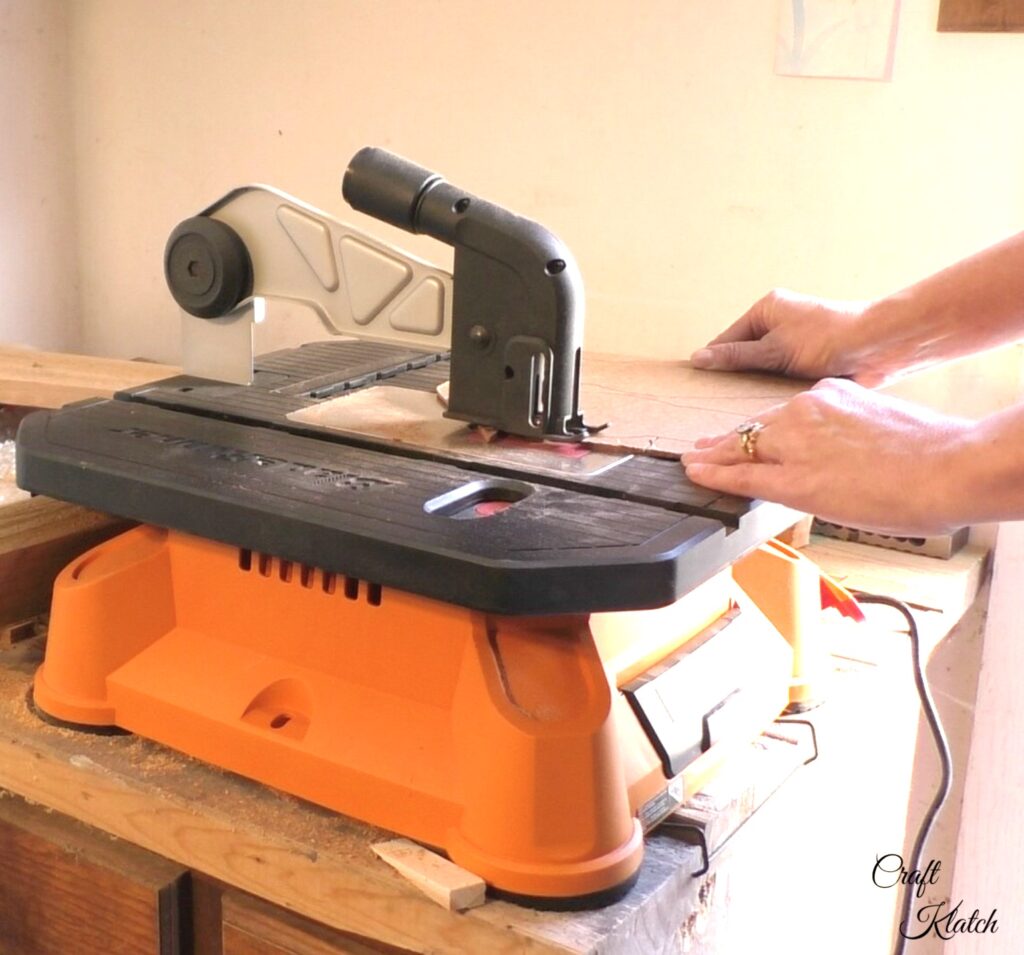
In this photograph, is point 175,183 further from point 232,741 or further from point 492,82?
point 232,741

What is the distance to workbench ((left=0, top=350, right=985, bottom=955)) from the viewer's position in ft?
2.06

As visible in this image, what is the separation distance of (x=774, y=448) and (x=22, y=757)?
52cm

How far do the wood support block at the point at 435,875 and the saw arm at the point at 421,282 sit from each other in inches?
11.5

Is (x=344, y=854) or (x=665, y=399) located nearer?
(x=344, y=854)

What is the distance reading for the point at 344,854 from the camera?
2.09 feet

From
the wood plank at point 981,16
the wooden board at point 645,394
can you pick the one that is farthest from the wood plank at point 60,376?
the wood plank at point 981,16

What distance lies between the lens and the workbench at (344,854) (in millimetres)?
626

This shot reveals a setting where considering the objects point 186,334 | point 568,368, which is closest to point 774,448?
point 568,368

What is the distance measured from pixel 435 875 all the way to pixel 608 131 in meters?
0.99

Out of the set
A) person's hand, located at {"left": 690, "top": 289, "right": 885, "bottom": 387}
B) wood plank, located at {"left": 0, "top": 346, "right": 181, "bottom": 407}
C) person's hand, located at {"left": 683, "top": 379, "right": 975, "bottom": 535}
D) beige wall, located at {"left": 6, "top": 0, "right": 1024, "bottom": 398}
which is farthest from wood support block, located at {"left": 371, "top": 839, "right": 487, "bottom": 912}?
beige wall, located at {"left": 6, "top": 0, "right": 1024, "bottom": 398}

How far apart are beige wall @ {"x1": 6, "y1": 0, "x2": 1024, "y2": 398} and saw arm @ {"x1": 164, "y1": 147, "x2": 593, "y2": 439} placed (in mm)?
545

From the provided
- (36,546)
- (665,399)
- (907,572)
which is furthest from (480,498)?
(907,572)

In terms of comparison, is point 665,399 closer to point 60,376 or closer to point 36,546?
point 36,546

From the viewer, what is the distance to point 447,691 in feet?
2.15
